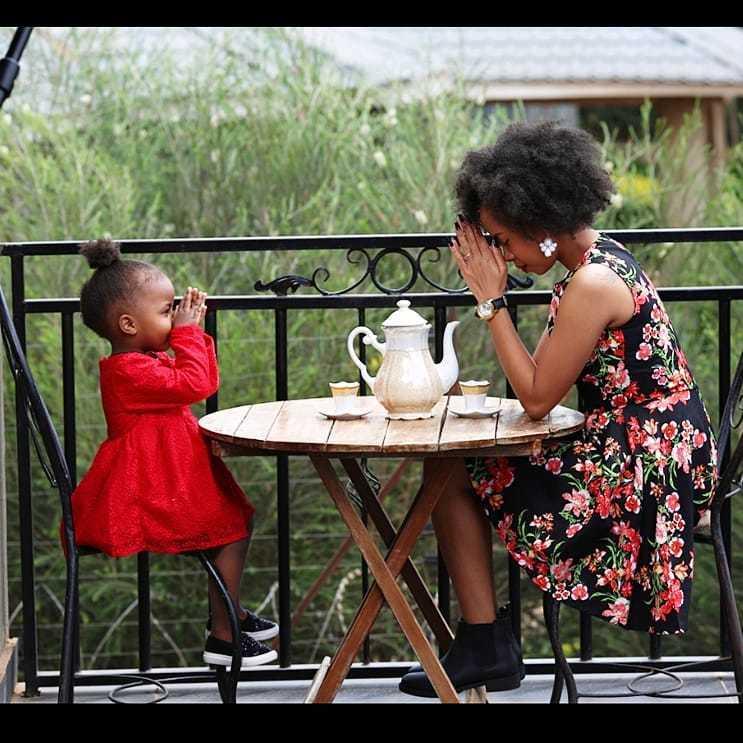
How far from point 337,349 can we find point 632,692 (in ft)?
8.12

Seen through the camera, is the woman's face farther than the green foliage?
No

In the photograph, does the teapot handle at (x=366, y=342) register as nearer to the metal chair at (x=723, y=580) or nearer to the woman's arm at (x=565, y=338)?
the woman's arm at (x=565, y=338)

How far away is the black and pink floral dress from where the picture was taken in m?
2.97

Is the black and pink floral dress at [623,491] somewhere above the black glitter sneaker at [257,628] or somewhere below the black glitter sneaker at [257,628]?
above

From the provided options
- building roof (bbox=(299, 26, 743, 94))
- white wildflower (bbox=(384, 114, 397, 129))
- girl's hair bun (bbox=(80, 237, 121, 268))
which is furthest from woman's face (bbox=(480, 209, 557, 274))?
building roof (bbox=(299, 26, 743, 94))

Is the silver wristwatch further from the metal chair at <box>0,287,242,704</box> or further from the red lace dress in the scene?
the metal chair at <box>0,287,242,704</box>

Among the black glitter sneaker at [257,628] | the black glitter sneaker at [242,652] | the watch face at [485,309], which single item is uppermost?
the watch face at [485,309]

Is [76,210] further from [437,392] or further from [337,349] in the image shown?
[437,392]

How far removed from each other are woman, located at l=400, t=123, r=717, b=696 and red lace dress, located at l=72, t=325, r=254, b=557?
571mm

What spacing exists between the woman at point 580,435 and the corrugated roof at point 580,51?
6819 mm

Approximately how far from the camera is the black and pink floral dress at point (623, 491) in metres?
2.97

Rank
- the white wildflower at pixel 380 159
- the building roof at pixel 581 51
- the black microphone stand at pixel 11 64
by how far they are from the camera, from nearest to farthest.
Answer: the black microphone stand at pixel 11 64
the white wildflower at pixel 380 159
the building roof at pixel 581 51

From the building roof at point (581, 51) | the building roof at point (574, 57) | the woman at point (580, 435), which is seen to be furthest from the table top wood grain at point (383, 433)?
the building roof at point (581, 51)

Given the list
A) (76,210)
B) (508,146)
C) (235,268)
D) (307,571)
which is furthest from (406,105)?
A: (508,146)
